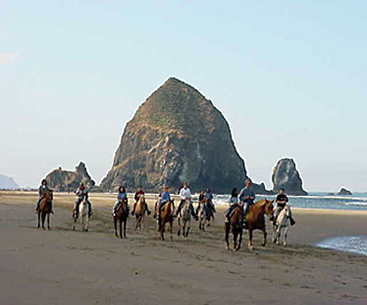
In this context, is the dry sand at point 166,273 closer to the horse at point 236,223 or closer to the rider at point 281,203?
the horse at point 236,223

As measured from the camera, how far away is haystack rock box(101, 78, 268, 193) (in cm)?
16600

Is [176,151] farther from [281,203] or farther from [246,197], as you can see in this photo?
[246,197]

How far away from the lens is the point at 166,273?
12.6 meters

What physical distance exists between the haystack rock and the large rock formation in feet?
32.6

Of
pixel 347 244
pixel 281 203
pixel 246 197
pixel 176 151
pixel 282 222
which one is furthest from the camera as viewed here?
pixel 176 151

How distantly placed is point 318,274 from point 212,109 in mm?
184293

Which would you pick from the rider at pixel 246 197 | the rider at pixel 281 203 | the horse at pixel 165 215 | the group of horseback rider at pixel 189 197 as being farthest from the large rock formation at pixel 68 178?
the rider at pixel 246 197

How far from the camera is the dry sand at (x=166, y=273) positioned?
31.8 ft

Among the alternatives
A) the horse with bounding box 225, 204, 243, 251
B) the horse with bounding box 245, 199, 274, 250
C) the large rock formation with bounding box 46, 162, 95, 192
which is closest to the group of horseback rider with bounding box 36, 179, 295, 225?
the horse with bounding box 225, 204, 243, 251

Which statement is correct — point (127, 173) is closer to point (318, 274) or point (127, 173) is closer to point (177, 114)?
point (177, 114)

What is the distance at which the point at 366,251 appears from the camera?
69.5ft

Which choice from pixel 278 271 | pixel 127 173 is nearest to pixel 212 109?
pixel 127 173

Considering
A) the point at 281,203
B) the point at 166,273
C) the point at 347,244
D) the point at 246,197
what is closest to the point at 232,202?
the point at 246,197

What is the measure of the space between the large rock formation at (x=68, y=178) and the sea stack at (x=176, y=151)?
32.6 ft
